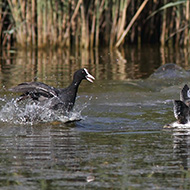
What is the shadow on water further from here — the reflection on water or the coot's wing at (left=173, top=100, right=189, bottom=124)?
the coot's wing at (left=173, top=100, right=189, bottom=124)

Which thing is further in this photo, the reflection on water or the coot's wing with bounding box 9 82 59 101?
the reflection on water

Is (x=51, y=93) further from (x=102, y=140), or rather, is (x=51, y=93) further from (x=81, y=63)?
(x=81, y=63)

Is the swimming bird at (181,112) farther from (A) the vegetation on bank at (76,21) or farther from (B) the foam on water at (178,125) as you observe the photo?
(A) the vegetation on bank at (76,21)

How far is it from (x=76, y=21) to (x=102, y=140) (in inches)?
391

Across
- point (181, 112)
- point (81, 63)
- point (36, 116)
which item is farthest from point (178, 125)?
point (81, 63)

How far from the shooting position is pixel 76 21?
1504 cm

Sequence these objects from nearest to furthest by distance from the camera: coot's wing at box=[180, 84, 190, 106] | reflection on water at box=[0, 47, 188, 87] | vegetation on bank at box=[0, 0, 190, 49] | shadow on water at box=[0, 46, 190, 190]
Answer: shadow on water at box=[0, 46, 190, 190], coot's wing at box=[180, 84, 190, 106], reflection on water at box=[0, 47, 188, 87], vegetation on bank at box=[0, 0, 190, 49]

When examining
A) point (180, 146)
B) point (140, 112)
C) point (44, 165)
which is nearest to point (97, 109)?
point (140, 112)

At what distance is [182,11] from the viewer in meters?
15.2

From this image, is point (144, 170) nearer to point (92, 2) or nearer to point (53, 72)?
point (53, 72)

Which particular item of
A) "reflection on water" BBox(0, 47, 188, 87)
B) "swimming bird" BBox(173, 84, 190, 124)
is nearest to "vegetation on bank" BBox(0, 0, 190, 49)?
"reflection on water" BBox(0, 47, 188, 87)

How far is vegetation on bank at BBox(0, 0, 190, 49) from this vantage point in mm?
14266

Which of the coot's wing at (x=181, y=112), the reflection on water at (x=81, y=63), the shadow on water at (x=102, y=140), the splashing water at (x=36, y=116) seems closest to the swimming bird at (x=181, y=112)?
the coot's wing at (x=181, y=112)

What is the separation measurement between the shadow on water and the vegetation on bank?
3267mm
